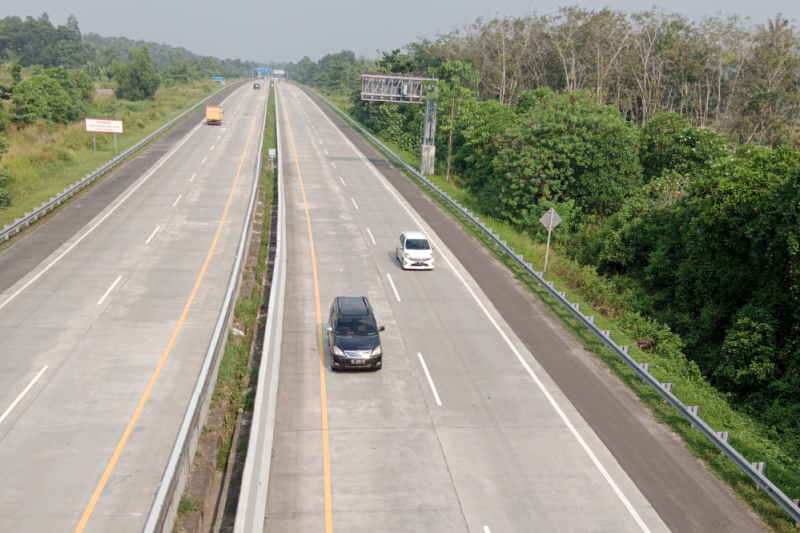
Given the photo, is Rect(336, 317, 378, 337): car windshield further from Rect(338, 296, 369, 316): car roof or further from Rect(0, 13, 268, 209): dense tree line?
Rect(0, 13, 268, 209): dense tree line

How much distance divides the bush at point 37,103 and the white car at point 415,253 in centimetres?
5517

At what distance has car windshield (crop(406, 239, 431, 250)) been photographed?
A: 29156 millimetres

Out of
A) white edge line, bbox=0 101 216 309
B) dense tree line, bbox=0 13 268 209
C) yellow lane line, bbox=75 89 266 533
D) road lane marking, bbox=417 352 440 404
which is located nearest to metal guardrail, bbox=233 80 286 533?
yellow lane line, bbox=75 89 266 533

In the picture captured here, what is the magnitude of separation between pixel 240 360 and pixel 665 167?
29.8 m

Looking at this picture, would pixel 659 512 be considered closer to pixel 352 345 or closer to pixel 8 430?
pixel 352 345

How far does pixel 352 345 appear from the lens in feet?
61.4

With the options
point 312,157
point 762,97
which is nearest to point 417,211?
point 312,157

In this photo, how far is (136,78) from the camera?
116 m

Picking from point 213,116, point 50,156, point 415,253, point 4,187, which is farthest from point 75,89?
point 415,253

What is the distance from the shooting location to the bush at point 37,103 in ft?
217

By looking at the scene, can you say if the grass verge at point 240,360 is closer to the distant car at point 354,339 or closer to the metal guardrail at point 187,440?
the metal guardrail at point 187,440

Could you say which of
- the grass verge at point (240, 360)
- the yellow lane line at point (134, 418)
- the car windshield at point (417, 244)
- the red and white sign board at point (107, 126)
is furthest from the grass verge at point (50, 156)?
the car windshield at point (417, 244)

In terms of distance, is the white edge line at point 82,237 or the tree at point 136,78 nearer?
the white edge line at point 82,237

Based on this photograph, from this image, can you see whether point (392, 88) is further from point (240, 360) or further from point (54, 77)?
point (54, 77)
